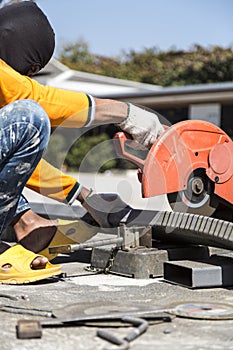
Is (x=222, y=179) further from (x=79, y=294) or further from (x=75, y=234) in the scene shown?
(x=79, y=294)

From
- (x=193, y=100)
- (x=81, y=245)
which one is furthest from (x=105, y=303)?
(x=193, y=100)

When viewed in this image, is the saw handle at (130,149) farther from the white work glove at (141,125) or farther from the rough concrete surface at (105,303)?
the rough concrete surface at (105,303)

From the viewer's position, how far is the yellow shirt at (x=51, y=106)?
2729mm

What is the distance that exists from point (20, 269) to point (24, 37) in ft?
3.35

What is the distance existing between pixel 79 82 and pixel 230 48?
59.5 ft

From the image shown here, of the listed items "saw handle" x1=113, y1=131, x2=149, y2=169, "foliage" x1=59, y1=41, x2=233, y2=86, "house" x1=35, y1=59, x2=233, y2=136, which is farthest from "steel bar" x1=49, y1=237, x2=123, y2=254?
"foliage" x1=59, y1=41, x2=233, y2=86

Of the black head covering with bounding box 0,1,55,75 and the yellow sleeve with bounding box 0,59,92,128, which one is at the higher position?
the black head covering with bounding box 0,1,55,75

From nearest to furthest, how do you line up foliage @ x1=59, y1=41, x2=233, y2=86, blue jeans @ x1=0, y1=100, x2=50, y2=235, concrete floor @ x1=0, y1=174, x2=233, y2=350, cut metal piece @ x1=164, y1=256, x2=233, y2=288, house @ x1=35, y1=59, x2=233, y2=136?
concrete floor @ x1=0, y1=174, x2=233, y2=350, blue jeans @ x1=0, y1=100, x2=50, y2=235, cut metal piece @ x1=164, y1=256, x2=233, y2=288, house @ x1=35, y1=59, x2=233, y2=136, foliage @ x1=59, y1=41, x2=233, y2=86

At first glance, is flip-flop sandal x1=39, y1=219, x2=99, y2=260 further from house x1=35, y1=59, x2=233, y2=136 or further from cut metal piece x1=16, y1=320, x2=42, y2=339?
house x1=35, y1=59, x2=233, y2=136

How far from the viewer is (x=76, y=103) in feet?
9.48

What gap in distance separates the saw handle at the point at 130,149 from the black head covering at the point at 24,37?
0.53 metres

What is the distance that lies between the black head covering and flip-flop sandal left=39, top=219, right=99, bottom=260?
781mm

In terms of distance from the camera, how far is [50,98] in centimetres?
283

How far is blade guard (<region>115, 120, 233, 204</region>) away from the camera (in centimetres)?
298
